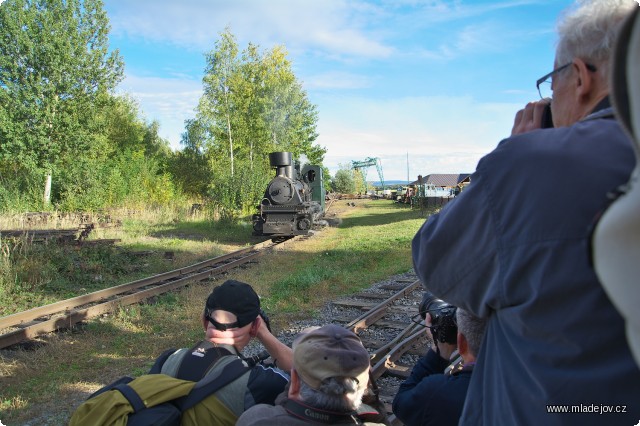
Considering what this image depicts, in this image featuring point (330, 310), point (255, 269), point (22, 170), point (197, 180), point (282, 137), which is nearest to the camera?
point (330, 310)

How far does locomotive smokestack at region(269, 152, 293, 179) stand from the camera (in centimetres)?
1772

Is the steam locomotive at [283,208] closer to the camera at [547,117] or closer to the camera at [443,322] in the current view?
the camera at [443,322]

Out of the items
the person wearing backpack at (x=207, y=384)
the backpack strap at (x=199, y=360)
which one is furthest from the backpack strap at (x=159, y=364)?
the backpack strap at (x=199, y=360)

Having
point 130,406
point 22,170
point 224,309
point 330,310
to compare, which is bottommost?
point 330,310

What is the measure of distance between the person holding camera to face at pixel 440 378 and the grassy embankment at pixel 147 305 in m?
3.64

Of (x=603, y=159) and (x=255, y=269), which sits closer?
(x=603, y=159)

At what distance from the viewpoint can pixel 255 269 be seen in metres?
10.9

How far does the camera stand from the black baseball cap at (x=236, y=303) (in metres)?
2.46

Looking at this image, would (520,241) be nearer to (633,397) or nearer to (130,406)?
(633,397)

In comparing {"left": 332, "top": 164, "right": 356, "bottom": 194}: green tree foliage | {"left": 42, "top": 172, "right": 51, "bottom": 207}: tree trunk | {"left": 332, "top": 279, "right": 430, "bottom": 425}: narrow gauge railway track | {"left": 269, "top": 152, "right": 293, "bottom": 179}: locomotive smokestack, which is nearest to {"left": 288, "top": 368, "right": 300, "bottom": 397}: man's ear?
{"left": 332, "top": 279, "right": 430, "bottom": 425}: narrow gauge railway track

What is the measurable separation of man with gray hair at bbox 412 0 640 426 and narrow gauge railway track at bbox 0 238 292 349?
6.55 metres

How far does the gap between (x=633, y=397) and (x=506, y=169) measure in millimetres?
577

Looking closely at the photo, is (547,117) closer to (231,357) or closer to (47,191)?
(231,357)

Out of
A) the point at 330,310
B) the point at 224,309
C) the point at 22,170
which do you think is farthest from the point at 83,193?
the point at 224,309
